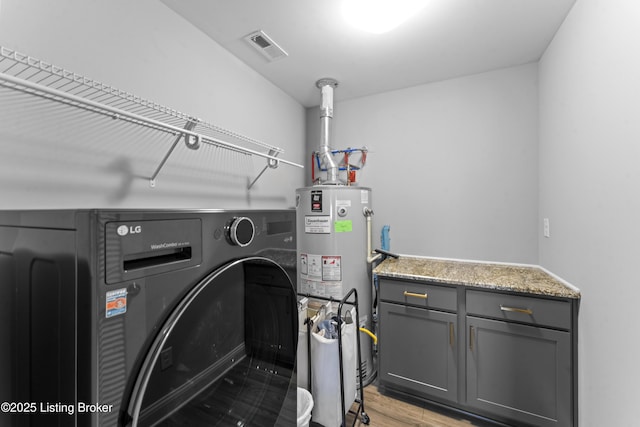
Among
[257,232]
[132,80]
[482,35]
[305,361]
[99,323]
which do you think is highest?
[482,35]

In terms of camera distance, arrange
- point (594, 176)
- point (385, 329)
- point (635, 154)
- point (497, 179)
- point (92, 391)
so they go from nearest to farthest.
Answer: point (92, 391) → point (635, 154) → point (594, 176) → point (385, 329) → point (497, 179)

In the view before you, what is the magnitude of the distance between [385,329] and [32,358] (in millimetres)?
1756

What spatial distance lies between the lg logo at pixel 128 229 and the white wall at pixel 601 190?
1.49 metres

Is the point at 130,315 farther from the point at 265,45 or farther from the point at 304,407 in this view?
the point at 265,45

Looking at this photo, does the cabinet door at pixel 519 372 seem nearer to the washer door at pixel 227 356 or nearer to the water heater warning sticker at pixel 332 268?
the water heater warning sticker at pixel 332 268

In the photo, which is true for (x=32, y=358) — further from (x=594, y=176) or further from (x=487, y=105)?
(x=487, y=105)

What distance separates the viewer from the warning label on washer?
47 cm

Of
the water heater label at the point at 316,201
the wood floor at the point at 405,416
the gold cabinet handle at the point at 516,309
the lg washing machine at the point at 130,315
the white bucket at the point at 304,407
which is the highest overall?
the water heater label at the point at 316,201

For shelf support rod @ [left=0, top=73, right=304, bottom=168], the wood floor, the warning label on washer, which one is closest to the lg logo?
the warning label on washer

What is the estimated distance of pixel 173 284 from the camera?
578mm

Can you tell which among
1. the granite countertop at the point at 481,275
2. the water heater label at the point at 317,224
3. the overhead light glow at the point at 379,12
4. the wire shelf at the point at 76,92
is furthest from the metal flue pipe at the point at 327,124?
the wire shelf at the point at 76,92

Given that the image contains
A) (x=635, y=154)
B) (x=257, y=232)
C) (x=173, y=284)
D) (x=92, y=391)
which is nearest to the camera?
(x=92, y=391)

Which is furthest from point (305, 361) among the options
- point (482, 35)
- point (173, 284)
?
point (482, 35)

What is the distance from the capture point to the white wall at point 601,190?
3.10 feet
